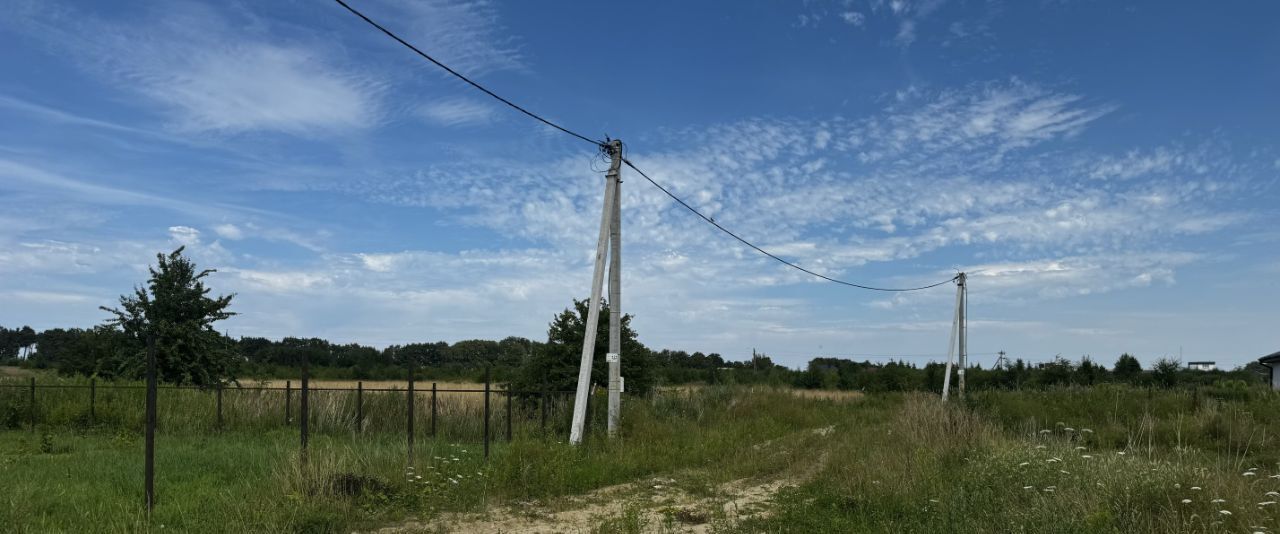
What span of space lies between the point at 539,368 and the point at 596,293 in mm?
6612

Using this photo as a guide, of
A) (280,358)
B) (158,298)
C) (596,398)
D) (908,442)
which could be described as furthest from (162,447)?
(280,358)

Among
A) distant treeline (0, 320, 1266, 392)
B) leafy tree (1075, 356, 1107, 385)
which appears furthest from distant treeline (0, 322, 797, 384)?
leafy tree (1075, 356, 1107, 385)

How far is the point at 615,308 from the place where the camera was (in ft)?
48.0

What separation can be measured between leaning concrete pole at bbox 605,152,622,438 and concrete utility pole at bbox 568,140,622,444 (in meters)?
0.09

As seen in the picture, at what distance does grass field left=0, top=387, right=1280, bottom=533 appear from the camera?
740cm

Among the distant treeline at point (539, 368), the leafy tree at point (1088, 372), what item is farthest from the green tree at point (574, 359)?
the leafy tree at point (1088, 372)

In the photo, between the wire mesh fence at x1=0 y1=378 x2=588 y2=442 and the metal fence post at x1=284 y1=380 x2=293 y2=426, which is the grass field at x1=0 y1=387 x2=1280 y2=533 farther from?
the metal fence post at x1=284 y1=380 x2=293 y2=426

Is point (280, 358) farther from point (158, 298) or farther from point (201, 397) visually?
point (201, 397)

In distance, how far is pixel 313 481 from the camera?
877 centimetres

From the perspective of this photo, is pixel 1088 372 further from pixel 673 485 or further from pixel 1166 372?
pixel 673 485

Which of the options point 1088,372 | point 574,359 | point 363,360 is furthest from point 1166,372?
point 363,360

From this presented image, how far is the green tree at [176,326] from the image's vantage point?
23.5m

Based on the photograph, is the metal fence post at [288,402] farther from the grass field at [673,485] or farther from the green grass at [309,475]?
the grass field at [673,485]

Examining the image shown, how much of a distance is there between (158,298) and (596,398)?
14.9m
